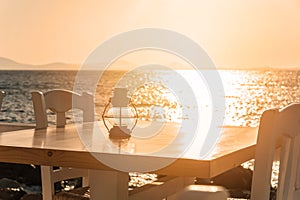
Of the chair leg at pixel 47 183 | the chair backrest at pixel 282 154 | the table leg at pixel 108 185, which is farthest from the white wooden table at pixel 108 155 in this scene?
the chair leg at pixel 47 183

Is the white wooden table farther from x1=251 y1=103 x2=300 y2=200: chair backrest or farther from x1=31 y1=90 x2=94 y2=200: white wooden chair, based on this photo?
x1=31 y1=90 x2=94 y2=200: white wooden chair

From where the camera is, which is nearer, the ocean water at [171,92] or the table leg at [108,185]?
the table leg at [108,185]

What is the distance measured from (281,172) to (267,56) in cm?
→ 1581


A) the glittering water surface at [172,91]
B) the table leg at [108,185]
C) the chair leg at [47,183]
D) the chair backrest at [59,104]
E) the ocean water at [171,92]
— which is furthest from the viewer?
the ocean water at [171,92]

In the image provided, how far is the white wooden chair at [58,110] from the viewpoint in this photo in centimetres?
224

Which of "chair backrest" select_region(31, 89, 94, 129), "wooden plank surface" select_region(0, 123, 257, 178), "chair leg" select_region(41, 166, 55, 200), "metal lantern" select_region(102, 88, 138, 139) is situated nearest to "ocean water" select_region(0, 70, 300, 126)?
"chair backrest" select_region(31, 89, 94, 129)

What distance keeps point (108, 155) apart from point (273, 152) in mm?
463

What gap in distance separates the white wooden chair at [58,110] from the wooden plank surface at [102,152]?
0.34 m

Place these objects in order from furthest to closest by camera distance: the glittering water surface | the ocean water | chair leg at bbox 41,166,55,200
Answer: the ocean water, the glittering water surface, chair leg at bbox 41,166,55,200

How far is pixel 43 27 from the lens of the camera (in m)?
18.1

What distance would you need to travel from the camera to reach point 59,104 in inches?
98.8

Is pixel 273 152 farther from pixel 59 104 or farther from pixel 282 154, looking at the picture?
pixel 59 104

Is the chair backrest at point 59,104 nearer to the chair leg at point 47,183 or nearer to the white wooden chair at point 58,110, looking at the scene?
the white wooden chair at point 58,110

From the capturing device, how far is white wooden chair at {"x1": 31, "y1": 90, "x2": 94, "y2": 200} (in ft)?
7.36
